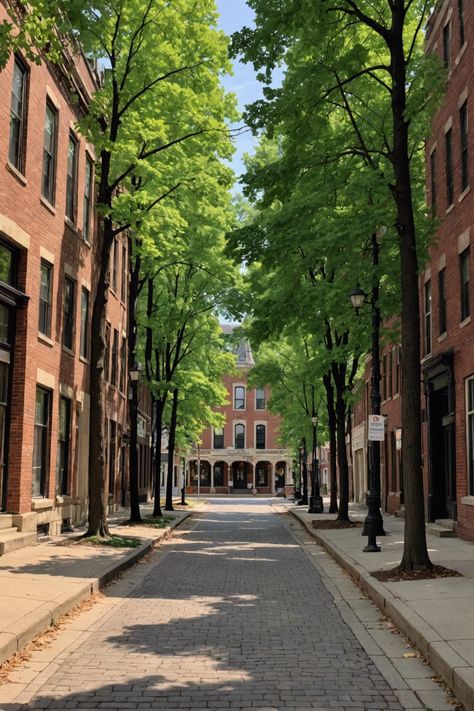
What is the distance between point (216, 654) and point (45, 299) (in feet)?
43.7

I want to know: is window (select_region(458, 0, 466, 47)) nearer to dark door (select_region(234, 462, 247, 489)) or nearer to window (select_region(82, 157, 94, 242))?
window (select_region(82, 157, 94, 242))

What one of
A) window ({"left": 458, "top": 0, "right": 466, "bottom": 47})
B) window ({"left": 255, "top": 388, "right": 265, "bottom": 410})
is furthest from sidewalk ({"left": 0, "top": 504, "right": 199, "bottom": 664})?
window ({"left": 255, "top": 388, "right": 265, "bottom": 410})

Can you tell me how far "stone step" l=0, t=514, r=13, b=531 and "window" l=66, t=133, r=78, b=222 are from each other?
8685 mm

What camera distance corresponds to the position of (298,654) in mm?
7652

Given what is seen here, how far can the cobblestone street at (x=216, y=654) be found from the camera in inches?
240

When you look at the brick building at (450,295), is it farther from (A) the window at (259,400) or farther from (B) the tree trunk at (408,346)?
(A) the window at (259,400)

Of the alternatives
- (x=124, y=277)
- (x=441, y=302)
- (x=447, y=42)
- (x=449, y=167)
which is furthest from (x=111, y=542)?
(x=124, y=277)

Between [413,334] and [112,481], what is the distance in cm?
2160

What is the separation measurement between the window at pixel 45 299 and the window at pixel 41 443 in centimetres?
153

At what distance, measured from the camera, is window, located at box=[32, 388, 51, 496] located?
18875mm

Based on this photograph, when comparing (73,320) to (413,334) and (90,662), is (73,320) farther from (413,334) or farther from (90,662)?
(90,662)

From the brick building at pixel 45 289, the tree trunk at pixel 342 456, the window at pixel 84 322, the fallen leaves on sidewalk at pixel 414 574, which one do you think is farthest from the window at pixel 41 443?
the tree trunk at pixel 342 456

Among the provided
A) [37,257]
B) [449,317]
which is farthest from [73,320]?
[449,317]

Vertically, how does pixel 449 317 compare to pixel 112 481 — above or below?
above
